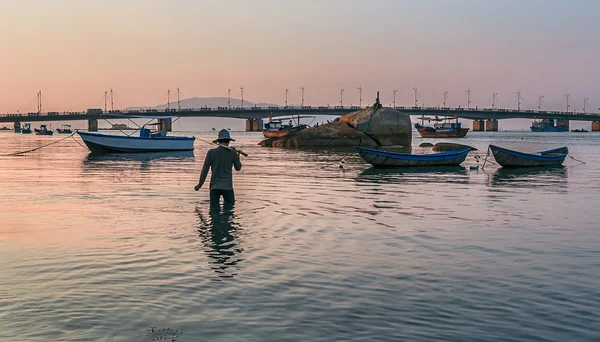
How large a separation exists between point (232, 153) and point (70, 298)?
7.39m

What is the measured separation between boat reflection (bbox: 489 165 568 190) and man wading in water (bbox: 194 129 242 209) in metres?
13.3

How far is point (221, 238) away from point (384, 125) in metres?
54.3

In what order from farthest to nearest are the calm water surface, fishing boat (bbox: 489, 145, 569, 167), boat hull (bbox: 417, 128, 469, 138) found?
boat hull (bbox: 417, 128, 469, 138)
fishing boat (bbox: 489, 145, 569, 167)
the calm water surface

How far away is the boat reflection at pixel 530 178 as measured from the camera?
25.1 meters

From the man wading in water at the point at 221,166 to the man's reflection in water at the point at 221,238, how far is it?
414 millimetres

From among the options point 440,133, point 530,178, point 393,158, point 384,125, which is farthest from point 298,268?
point 440,133

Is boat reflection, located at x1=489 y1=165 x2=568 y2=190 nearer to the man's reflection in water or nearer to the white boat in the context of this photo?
the man's reflection in water

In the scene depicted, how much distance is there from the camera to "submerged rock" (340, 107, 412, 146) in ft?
213

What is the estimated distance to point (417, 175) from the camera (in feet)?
95.8

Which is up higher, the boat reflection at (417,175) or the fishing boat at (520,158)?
the fishing boat at (520,158)

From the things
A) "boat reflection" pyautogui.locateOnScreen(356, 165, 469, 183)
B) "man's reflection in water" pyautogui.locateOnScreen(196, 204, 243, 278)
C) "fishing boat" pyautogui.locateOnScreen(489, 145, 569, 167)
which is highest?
"fishing boat" pyautogui.locateOnScreen(489, 145, 569, 167)

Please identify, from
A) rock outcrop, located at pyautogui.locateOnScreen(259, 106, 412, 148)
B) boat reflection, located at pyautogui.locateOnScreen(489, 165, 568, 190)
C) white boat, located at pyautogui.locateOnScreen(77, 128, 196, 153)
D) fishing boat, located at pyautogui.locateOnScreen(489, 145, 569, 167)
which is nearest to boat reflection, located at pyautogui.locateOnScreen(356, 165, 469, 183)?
boat reflection, located at pyautogui.locateOnScreen(489, 165, 568, 190)

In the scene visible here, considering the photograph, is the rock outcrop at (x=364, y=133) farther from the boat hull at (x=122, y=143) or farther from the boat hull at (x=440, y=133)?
the boat hull at (x=440, y=133)

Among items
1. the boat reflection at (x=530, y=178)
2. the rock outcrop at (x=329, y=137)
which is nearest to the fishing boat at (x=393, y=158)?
the boat reflection at (x=530, y=178)
